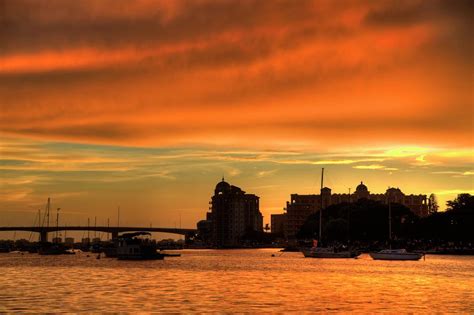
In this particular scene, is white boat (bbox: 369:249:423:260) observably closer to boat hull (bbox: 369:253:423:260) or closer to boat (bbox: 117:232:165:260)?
boat hull (bbox: 369:253:423:260)

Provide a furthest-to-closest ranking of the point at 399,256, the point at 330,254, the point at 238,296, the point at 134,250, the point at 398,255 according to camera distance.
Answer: the point at 330,254 → the point at 398,255 → the point at 399,256 → the point at 134,250 → the point at 238,296

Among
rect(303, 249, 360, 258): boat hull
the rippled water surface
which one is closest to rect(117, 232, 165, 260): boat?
rect(303, 249, 360, 258): boat hull

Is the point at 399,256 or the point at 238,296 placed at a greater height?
the point at 399,256

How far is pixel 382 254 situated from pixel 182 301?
121677 mm

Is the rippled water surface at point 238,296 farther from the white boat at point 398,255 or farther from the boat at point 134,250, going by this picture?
the white boat at point 398,255

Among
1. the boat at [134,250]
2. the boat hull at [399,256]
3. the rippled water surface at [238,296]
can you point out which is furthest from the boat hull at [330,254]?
the rippled water surface at [238,296]

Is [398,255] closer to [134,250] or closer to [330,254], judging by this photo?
[330,254]

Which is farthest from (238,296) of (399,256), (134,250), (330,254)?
(330,254)

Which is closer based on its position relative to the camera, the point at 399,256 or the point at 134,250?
the point at 134,250

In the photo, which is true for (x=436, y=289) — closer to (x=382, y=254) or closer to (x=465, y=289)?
(x=465, y=289)

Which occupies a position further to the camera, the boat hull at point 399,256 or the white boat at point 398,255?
the white boat at point 398,255

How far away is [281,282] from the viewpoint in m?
91.6

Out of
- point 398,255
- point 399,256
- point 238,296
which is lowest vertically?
point 238,296

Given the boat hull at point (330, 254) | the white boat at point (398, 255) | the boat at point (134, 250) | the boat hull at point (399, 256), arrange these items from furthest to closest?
1. the boat hull at point (330, 254)
2. the white boat at point (398, 255)
3. the boat hull at point (399, 256)
4. the boat at point (134, 250)
